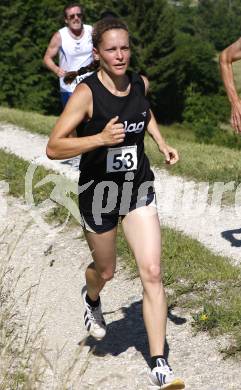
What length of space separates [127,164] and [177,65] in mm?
65810

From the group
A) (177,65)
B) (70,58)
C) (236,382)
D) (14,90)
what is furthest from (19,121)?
(177,65)

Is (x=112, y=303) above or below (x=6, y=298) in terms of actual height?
below

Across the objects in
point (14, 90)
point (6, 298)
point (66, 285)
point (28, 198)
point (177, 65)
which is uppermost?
point (6, 298)

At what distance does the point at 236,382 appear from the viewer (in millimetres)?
4809

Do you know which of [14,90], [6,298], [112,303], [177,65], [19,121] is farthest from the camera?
A: [177,65]

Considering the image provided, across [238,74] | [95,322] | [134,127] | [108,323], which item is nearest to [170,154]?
[134,127]

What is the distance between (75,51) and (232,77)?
4.14 metres

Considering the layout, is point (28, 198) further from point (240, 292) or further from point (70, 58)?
point (240, 292)

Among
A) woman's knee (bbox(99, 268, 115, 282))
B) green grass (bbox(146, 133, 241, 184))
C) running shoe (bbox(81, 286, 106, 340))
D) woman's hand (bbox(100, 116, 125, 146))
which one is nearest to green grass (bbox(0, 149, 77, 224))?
green grass (bbox(146, 133, 241, 184))

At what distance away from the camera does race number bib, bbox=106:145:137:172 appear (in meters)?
4.76

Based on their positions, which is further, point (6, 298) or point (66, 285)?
point (66, 285)

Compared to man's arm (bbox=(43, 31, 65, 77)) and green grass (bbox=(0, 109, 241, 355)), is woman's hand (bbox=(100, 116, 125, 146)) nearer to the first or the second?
green grass (bbox=(0, 109, 241, 355))

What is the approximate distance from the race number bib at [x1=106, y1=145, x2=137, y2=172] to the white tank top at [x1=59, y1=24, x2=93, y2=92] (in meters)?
5.71

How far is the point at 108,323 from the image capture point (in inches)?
239
